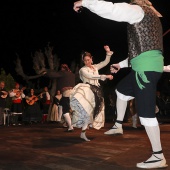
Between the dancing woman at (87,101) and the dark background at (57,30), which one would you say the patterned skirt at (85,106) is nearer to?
the dancing woman at (87,101)

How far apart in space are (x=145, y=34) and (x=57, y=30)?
89.6 ft

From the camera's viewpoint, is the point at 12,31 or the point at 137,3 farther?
the point at 12,31

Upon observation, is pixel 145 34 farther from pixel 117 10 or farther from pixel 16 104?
pixel 16 104

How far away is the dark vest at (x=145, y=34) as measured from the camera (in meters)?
3.27

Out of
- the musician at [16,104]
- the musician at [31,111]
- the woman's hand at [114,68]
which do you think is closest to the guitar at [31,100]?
the musician at [31,111]

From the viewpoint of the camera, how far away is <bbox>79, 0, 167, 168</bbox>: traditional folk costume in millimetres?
→ 3211

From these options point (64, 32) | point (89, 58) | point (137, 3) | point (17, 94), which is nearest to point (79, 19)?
point (64, 32)

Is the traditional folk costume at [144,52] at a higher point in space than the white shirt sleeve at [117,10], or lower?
lower

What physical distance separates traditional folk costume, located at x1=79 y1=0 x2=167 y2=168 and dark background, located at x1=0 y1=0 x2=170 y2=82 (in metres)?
Answer: 25.6

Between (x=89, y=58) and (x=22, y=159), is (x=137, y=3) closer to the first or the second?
(x=22, y=159)

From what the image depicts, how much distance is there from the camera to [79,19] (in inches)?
1171

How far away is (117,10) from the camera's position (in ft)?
10.4

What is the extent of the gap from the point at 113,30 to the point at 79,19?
3.19m

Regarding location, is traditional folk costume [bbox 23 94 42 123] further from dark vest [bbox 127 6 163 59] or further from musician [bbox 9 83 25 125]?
dark vest [bbox 127 6 163 59]
